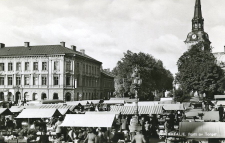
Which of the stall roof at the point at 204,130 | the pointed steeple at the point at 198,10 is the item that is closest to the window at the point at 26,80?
the stall roof at the point at 204,130

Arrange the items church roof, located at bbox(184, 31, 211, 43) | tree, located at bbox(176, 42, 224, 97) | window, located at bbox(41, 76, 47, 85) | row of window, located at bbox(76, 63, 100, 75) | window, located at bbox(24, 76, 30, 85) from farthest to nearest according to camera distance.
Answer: church roof, located at bbox(184, 31, 211, 43)
row of window, located at bbox(76, 63, 100, 75)
window, located at bbox(24, 76, 30, 85)
window, located at bbox(41, 76, 47, 85)
tree, located at bbox(176, 42, 224, 97)

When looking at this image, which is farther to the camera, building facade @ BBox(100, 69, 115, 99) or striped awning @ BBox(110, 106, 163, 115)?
building facade @ BBox(100, 69, 115, 99)

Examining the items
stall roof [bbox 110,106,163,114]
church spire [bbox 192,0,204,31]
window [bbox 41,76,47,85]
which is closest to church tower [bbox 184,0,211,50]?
church spire [bbox 192,0,204,31]

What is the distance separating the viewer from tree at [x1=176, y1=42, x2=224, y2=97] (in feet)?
203

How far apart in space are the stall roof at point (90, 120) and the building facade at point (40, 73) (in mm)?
43633

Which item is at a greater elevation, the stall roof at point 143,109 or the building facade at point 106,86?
the building facade at point 106,86

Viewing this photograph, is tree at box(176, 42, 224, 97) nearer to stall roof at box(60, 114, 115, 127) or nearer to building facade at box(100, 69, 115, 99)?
building facade at box(100, 69, 115, 99)

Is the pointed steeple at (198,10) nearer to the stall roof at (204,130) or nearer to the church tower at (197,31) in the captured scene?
the church tower at (197,31)

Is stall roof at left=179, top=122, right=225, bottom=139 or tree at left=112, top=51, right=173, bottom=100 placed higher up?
tree at left=112, top=51, right=173, bottom=100

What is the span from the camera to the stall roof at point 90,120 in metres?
18.1

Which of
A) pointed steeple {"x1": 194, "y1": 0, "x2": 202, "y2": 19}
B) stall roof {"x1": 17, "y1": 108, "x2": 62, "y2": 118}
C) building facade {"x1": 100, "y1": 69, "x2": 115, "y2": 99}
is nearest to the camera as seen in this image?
stall roof {"x1": 17, "y1": 108, "x2": 62, "y2": 118}

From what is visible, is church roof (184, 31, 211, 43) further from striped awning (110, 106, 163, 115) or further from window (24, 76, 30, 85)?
striped awning (110, 106, 163, 115)

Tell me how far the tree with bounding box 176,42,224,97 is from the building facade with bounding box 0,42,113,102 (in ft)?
73.3

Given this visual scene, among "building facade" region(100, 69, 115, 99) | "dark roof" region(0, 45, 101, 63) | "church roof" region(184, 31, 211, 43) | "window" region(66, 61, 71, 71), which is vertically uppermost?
"church roof" region(184, 31, 211, 43)
